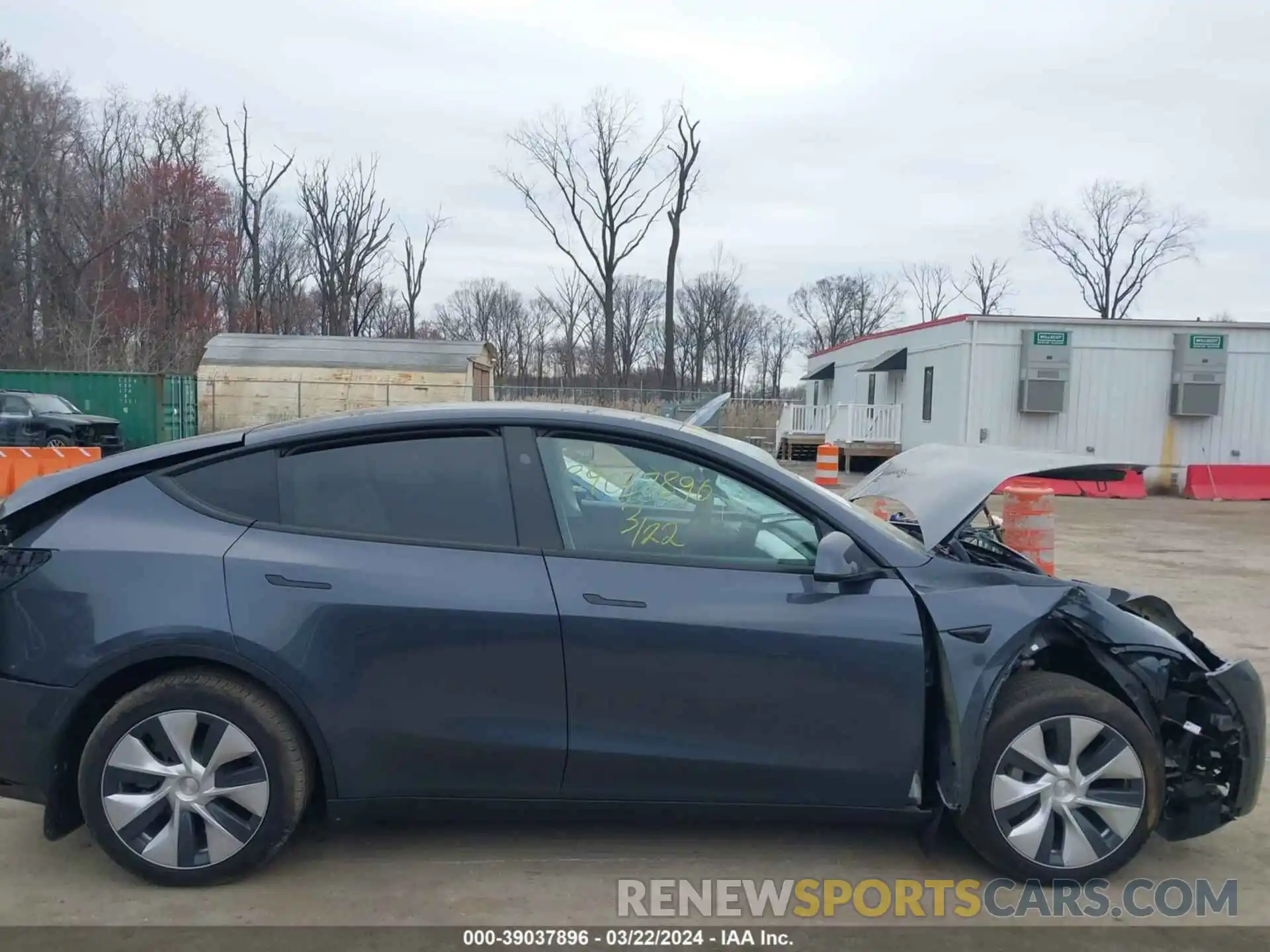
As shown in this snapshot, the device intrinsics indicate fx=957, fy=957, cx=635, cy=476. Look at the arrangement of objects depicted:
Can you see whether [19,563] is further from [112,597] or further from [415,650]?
[415,650]

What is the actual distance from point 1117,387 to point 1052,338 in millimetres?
1750

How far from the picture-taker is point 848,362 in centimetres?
2895

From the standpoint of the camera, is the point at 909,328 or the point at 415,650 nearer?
the point at 415,650

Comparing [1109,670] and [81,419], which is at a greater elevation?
[81,419]

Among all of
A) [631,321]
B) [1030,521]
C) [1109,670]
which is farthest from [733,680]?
[631,321]

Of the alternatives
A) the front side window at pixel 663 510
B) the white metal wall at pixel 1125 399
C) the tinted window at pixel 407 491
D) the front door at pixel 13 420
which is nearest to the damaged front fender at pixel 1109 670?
the front side window at pixel 663 510

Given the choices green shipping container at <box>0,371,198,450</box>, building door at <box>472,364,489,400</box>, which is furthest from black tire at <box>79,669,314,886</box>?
building door at <box>472,364,489,400</box>

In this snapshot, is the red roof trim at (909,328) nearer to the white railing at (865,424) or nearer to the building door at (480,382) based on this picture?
the white railing at (865,424)

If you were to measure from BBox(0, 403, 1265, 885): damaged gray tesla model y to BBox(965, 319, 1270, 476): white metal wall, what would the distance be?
1776cm

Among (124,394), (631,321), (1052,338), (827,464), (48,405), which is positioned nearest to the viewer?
(827,464)

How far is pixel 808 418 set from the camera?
86.0ft

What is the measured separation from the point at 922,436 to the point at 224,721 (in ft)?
68.7
